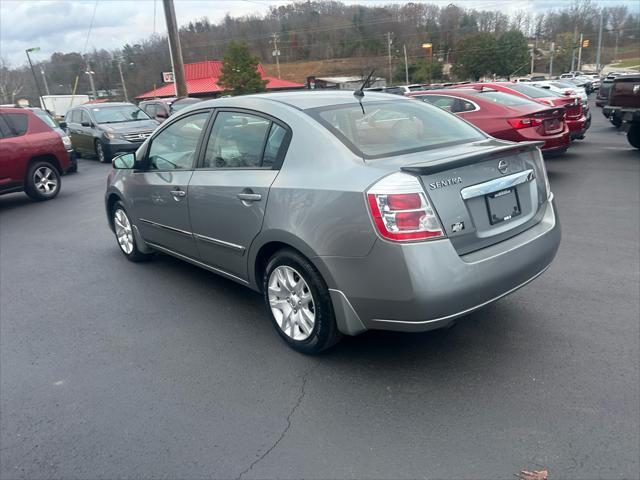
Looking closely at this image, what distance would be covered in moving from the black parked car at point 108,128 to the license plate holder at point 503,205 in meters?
13.5

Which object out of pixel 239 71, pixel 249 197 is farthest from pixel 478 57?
pixel 249 197

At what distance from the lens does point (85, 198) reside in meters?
10.5

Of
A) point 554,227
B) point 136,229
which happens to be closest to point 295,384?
point 554,227

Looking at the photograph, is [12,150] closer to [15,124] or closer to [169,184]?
[15,124]

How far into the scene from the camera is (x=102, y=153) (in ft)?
51.6

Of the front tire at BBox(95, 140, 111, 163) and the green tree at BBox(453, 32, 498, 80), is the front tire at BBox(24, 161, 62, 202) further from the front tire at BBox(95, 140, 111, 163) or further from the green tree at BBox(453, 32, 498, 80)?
the green tree at BBox(453, 32, 498, 80)

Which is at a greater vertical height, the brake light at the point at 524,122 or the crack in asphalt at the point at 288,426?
the brake light at the point at 524,122

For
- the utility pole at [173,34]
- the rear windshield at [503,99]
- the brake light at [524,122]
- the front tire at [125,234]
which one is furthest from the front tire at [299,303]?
the utility pole at [173,34]

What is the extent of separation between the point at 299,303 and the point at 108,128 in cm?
1382

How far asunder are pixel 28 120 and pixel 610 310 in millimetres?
10422

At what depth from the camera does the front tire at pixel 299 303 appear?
3.31m

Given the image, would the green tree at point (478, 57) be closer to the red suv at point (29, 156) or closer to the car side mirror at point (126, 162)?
the red suv at point (29, 156)

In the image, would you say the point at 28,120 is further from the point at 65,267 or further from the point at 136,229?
the point at 136,229

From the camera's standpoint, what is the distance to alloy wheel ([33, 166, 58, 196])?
10.3 metres
